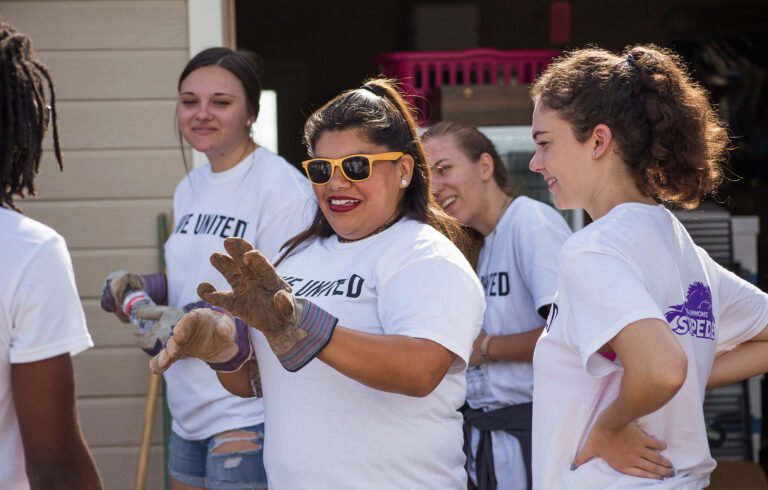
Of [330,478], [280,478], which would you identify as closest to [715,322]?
[330,478]

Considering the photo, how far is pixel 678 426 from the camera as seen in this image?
1773 mm

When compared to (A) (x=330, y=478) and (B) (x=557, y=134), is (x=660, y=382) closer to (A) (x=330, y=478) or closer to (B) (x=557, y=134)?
(B) (x=557, y=134)

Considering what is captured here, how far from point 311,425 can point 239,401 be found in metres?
0.83

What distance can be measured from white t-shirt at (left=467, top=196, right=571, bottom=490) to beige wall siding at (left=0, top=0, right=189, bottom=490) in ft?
5.26

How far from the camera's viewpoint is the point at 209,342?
1.95m

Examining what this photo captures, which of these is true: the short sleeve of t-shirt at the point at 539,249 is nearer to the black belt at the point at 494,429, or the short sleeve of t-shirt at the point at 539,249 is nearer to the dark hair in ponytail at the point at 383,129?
the black belt at the point at 494,429

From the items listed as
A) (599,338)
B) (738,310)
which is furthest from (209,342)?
(738,310)

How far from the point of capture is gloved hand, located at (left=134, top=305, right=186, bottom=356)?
2.68 m

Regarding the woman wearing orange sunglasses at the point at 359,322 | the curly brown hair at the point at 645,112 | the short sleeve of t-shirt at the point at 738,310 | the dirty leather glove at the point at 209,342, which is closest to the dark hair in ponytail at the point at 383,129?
the woman wearing orange sunglasses at the point at 359,322

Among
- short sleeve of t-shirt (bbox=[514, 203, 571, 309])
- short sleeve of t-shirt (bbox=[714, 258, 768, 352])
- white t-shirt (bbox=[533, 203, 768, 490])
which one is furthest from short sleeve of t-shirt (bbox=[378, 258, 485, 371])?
short sleeve of t-shirt (bbox=[514, 203, 571, 309])

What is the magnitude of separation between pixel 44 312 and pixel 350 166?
0.69 m

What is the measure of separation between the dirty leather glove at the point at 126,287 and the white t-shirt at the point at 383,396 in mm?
1092

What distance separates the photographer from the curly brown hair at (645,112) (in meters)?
1.79

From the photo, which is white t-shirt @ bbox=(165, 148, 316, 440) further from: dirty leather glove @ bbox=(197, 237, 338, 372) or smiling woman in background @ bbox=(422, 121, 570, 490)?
dirty leather glove @ bbox=(197, 237, 338, 372)
